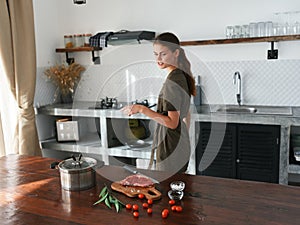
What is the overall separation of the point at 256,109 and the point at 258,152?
51 centimetres

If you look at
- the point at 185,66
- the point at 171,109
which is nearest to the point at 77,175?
the point at 171,109

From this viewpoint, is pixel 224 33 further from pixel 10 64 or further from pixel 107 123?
pixel 10 64

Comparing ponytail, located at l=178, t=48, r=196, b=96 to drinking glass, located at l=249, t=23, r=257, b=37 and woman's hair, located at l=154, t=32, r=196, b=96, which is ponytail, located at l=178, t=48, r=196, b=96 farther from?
drinking glass, located at l=249, t=23, r=257, b=37

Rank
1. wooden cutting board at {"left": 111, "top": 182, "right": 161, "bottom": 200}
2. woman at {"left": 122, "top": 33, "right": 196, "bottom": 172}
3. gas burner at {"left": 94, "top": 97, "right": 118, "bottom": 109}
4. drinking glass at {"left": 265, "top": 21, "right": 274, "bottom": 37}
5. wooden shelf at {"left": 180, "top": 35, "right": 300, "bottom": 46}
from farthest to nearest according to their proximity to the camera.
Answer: gas burner at {"left": 94, "top": 97, "right": 118, "bottom": 109}
drinking glass at {"left": 265, "top": 21, "right": 274, "bottom": 37}
wooden shelf at {"left": 180, "top": 35, "right": 300, "bottom": 46}
woman at {"left": 122, "top": 33, "right": 196, "bottom": 172}
wooden cutting board at {"left": 111, "top": 182, "right": 161, "bottom": 200}

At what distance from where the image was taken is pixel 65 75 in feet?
13.9

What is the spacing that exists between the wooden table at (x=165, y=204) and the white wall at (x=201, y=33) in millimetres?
A: 1989

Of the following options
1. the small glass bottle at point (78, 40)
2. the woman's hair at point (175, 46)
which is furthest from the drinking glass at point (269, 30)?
the small glass bottle at point (78, 40)

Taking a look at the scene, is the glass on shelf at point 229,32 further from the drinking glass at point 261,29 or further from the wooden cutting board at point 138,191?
the wooden cutting board at point 138,191

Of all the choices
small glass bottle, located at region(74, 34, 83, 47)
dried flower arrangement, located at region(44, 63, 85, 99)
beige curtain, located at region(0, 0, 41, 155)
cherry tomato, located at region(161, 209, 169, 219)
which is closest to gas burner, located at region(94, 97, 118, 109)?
dried flower arrangement, located at region(44, 63, 85, 99)

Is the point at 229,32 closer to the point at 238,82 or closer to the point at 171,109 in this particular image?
the point at 238,82

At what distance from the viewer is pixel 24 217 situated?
1.55 m

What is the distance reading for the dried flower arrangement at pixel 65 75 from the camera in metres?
4.21

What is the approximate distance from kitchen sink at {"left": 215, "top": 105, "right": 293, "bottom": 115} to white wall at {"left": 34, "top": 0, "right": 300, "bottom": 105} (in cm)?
10

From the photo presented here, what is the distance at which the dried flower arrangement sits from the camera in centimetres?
421
